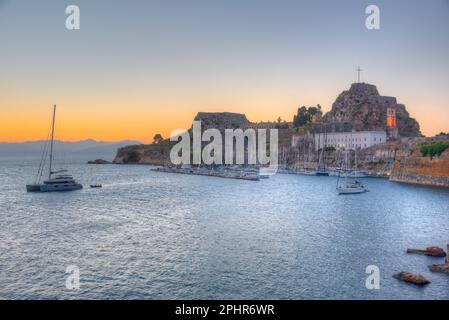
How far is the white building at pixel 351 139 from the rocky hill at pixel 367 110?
20.7 meters

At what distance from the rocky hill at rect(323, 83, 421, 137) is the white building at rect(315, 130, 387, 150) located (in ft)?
68.1

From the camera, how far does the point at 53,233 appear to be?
106ft

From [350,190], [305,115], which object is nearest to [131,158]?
[305,115]

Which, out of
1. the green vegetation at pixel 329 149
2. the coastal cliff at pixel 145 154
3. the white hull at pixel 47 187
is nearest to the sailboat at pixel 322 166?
the green vegetation at pixel 329 149

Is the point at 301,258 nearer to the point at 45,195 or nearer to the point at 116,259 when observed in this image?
the point at 116,259

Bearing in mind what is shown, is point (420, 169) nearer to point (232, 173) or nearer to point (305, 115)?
point (232, 173)

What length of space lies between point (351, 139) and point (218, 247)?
99693mm

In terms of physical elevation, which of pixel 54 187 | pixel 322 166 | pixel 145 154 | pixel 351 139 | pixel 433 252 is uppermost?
pixel 351 139

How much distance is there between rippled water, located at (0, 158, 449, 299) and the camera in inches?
784

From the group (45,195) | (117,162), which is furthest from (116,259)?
(117,162)

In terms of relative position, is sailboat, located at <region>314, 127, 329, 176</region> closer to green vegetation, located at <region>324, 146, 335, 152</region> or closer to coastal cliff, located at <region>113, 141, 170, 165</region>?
green vegetation, located at <region>324, 146, 335, 152</region>

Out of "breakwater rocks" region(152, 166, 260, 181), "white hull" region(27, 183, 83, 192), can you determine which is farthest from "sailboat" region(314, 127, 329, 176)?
"white hull" region(27, 183, 83, 192)

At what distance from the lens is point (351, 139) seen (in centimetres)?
11875
